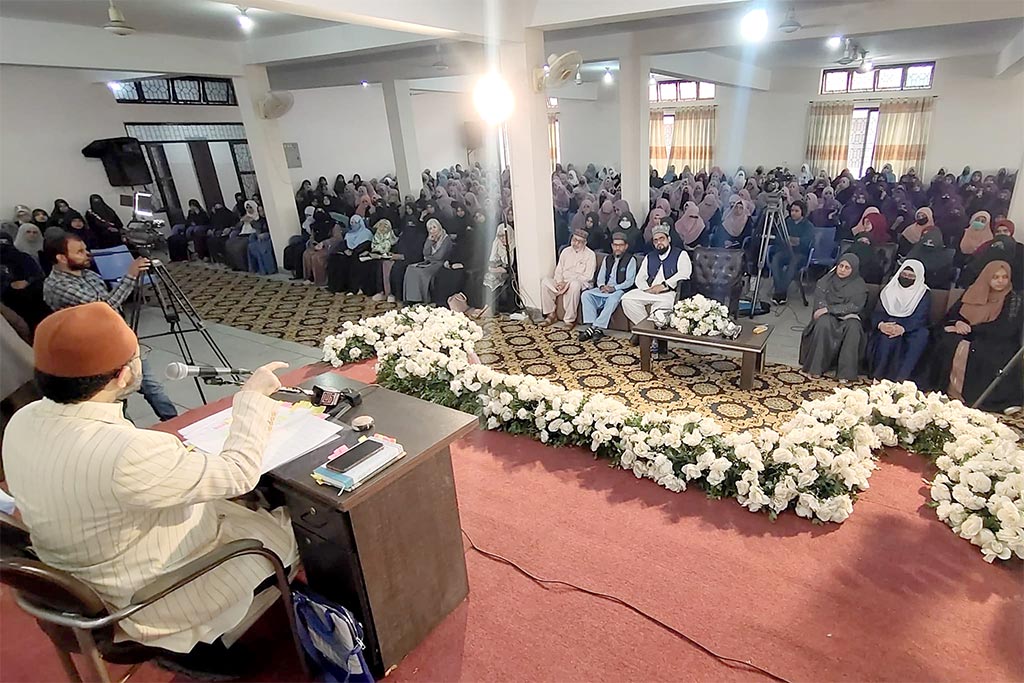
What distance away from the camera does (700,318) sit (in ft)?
12.6

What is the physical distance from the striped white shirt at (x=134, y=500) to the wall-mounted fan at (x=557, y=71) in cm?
398

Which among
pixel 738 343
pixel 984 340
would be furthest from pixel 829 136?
pixel 738 343

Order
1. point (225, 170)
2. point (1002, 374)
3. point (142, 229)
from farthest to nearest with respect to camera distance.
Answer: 1. point (225, 170)
2. point (142, 229)
3. point (1002, 374)

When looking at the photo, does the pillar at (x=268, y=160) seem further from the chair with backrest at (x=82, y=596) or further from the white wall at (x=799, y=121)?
the white wall at (x=799, y=121)

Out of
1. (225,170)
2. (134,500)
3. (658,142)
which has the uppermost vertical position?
(225,170)

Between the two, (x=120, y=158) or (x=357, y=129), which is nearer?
(x=120, y=158)

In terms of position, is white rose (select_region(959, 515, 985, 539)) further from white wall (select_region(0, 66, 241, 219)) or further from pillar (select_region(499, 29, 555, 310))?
white wall (select_region(0, 66, 241, 219))

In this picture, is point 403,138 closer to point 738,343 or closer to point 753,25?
point 753,25

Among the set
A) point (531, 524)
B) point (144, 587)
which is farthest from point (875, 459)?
point (144, 587)

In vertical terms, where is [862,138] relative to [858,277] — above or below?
above

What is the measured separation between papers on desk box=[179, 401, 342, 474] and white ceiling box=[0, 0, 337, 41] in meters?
3.49

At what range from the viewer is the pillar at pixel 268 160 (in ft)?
22.5

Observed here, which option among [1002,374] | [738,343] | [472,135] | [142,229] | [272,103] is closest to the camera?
[1002,374]

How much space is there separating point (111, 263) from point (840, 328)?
5.99 meters
